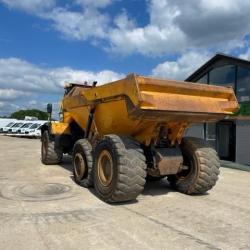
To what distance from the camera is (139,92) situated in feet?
23.0

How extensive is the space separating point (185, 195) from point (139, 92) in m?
2.98

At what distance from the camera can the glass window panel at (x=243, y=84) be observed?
55.7ft

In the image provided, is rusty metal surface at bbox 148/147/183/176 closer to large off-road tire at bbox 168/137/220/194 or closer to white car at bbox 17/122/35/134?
large off-road tire at bbox 168/137/220/194

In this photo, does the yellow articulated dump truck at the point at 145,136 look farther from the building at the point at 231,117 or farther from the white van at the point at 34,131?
the white van at the point at 34,131

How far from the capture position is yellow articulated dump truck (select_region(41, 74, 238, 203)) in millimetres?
7328

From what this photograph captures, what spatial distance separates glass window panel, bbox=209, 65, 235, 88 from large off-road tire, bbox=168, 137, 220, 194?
988cm

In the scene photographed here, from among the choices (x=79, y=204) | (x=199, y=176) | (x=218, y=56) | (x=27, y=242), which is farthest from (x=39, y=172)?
(x=218, y=56)

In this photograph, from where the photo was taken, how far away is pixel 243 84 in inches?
680

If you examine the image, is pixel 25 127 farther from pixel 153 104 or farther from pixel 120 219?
pixel 120 219

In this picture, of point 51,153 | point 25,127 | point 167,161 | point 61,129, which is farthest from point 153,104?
point 25,127

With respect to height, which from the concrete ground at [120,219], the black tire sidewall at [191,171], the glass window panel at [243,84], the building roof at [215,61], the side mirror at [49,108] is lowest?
the concrete ground at [120,219]

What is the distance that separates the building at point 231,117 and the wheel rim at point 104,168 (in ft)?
32.2

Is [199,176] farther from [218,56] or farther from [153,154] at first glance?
[218,56]

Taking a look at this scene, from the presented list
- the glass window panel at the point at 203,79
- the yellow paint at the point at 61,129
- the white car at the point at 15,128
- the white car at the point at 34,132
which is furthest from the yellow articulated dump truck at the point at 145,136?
the white car at the point at 15,128
